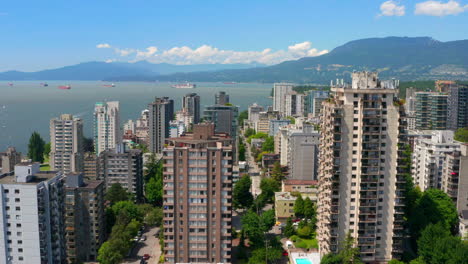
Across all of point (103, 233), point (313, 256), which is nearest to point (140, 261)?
point (103, 233)

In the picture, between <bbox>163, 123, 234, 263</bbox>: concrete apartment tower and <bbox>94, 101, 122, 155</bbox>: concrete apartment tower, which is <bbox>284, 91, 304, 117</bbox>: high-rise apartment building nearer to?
<bbox>94, 101, 122, 155</bbox>: concrete apartment tower

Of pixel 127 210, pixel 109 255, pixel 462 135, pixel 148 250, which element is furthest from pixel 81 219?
pixel 462 135

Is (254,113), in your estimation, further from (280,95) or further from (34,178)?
(34,178)

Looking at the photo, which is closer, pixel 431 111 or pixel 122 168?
pixel 122 168

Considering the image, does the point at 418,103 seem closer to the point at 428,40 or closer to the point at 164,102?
the point at 164,102

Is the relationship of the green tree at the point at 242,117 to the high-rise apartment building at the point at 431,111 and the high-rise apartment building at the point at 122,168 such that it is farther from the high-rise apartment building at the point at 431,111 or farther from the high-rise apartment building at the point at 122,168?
the high-rise apartment building at the point at 122,168

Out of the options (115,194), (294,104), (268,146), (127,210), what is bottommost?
(127,210)

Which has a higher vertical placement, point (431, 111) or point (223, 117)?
point (431, 111)
